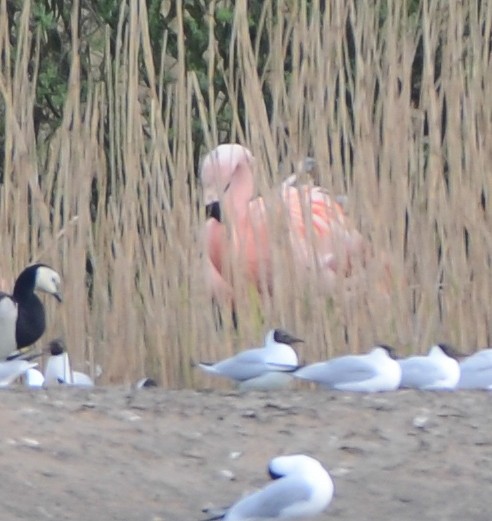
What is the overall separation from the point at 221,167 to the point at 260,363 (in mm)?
773

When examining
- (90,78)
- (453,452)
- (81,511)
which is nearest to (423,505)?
(453,452)

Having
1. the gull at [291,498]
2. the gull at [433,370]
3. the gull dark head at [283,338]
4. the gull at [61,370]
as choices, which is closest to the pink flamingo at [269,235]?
the gull dark head at [283,338]

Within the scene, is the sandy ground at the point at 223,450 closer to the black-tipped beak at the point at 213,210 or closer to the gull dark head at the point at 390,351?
the gull dark head at the point at 390,351

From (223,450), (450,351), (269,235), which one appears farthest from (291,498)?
(269,235)

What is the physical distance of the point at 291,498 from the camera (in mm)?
3189

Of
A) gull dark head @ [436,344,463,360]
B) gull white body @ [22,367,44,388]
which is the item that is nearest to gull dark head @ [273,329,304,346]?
gull dark head @ [436,344,463,360]

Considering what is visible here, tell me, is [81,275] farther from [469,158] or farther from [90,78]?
[469,158]

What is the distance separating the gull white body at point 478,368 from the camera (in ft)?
14.7

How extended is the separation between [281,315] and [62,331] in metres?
0.72

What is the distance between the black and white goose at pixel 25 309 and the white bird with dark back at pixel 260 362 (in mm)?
570

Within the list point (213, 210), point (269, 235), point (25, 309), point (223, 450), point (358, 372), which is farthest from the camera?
point (213, 210)

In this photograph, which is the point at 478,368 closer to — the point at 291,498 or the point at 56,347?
the point at 56,347

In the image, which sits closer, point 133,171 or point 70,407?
point 70,407

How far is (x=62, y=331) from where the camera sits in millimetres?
4848
